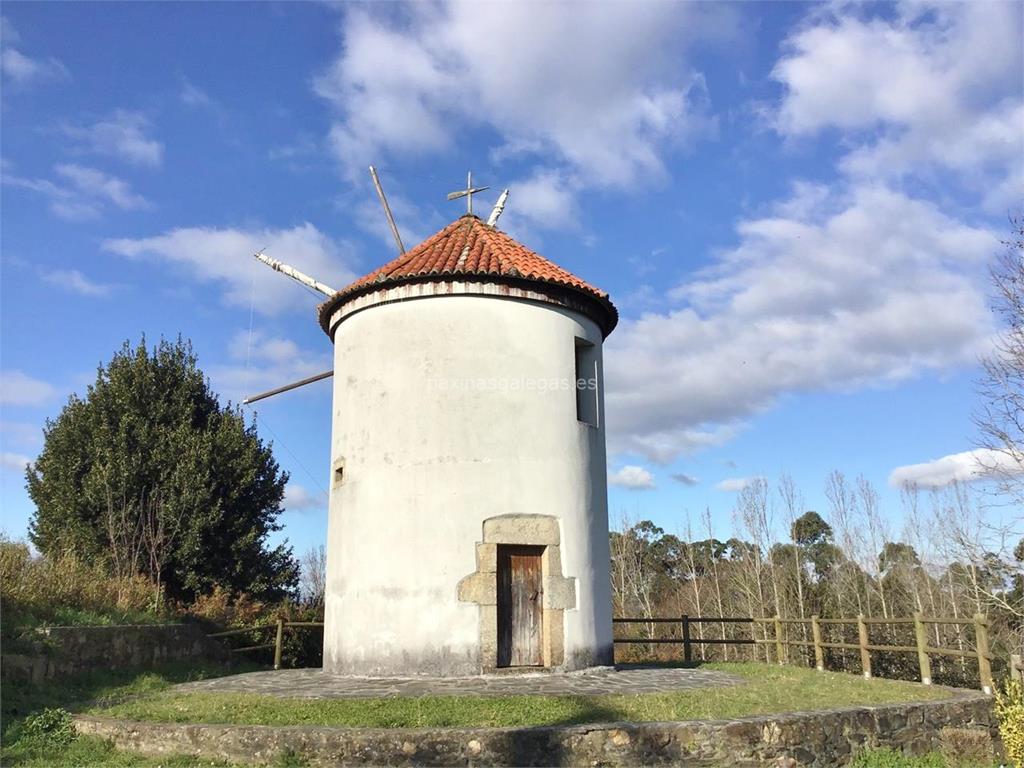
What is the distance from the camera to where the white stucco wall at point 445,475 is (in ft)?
35.6

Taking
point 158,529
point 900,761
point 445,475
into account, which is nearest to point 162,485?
point 158,529

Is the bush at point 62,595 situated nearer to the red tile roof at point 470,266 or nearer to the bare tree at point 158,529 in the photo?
the bare tree at point 158,529

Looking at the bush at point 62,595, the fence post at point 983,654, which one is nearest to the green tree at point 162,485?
the bush at point 62,595

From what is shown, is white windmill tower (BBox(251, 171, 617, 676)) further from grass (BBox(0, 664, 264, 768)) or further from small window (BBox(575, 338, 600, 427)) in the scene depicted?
grass (BBox(0, 664, 264, 768))

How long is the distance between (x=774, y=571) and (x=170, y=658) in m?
Answer: 26.4

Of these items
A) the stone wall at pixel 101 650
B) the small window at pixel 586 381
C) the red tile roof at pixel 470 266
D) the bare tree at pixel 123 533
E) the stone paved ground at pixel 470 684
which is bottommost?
the stone paved ground at pixel 470 684

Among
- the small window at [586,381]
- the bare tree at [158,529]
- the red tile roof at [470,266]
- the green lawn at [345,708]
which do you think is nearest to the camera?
the green lawn at [345,708]

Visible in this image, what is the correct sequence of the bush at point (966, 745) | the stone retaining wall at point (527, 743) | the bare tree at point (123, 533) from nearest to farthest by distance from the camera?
the stone retaining wall at point (527, 743) < the bush at point (966, 745) < the bare tree at point (123, 533)

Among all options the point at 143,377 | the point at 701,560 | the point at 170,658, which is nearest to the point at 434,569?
the point at 170,658

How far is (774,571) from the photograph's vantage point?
1280 inches

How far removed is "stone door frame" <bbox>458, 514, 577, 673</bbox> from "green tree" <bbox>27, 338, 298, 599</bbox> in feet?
32.4

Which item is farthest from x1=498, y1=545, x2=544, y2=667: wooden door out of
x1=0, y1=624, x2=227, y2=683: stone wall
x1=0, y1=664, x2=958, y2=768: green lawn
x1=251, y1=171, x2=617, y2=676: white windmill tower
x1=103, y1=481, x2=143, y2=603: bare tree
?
x1=103, y1=481, x2=143, y2=603: bare tree

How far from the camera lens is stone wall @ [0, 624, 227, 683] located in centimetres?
984

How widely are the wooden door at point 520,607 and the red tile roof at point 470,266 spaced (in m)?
4.15
